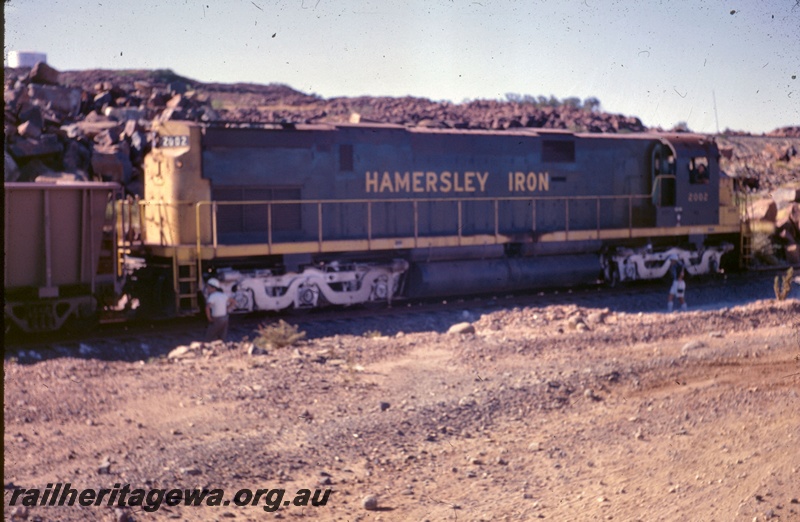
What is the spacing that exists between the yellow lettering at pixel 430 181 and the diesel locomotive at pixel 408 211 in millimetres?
30

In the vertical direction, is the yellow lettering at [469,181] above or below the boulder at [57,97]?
below

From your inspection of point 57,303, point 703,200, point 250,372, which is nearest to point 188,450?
point 250,372

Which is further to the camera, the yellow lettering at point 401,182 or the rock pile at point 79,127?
the rock pile at point 79,127

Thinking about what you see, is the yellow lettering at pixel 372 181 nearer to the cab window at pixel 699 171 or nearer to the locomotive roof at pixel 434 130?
the locomotive roof at pixel 434 130

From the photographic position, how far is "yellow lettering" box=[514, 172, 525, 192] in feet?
59.8

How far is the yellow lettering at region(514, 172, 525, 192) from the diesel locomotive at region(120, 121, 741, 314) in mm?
32

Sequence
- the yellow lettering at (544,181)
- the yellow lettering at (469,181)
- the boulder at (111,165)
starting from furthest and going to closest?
the boulder at (111,165) → the yellow lettering at (544,181) → the yellow lettering at (469,181)

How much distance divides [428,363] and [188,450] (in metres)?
4.01

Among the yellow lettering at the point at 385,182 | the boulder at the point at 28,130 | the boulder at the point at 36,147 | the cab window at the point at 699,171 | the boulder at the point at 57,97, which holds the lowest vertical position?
the yellow lettering at the point at 385,182

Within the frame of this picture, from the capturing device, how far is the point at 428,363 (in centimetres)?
1014

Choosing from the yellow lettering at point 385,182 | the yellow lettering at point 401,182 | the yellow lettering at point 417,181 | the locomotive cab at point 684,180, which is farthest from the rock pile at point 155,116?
the yellow lettering at point 417,181

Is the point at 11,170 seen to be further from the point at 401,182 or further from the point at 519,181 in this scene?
the point at 519,181

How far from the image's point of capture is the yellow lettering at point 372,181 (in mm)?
16353

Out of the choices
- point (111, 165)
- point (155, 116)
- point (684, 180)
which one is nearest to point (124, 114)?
point (155, 116)
